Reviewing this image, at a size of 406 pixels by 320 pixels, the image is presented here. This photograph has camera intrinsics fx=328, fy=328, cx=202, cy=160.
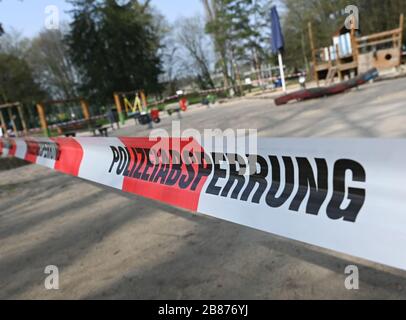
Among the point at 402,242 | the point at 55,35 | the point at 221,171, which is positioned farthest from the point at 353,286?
the point at 55,35

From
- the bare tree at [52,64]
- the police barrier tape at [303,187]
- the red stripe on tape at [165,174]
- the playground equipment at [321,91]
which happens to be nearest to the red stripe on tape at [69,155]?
the red stripe on tape at [165,174]

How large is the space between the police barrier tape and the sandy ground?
0.50 m

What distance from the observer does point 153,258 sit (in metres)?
3.15

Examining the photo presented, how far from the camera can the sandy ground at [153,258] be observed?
2457 mm

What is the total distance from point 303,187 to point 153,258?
173 cm

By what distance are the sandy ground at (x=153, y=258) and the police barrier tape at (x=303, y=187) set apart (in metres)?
0.50

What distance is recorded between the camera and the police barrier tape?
162 cm

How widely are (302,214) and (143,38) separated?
44.3 m

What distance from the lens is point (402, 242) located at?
1568 mm

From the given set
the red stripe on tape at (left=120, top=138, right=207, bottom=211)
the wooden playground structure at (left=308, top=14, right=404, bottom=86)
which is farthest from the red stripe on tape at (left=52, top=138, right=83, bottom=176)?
the wooden playground structure at (left=308, top=14, right=404, bottom=86)

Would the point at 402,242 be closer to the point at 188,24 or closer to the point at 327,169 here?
the point at 327,169

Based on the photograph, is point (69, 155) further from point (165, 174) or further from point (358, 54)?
point (358, 54)

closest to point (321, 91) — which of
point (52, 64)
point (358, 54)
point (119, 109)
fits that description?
point (358, 54)

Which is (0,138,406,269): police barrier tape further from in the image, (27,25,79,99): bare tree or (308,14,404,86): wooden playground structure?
(27,25,79,99): bare tree
